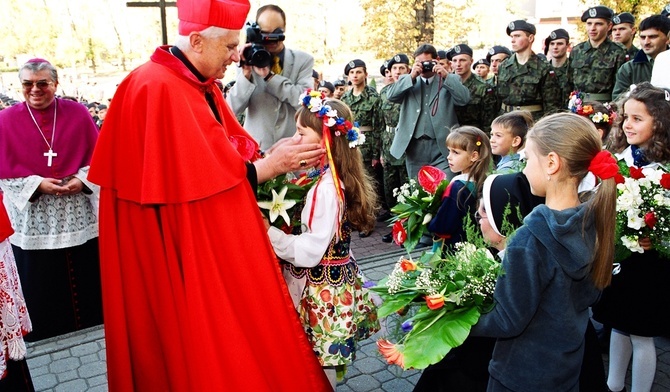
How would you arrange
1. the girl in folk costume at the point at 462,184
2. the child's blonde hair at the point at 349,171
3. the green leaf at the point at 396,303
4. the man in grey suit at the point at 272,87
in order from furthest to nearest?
the man in grey suit at the point at 272,87 < the girl in folk costume at the point at 462,184 < the child's blonde hair at the point at 349,171 < the green leaf at the point at 396,303

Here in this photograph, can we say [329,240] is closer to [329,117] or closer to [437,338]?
[329,117]

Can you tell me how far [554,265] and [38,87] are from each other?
4043 millimetres

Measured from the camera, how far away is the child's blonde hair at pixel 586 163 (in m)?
2.21

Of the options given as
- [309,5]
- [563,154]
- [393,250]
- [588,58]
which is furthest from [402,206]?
[309,5]

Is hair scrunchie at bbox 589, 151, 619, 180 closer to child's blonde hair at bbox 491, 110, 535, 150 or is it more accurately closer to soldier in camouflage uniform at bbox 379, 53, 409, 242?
child's blonde hair at bbox 491, 110, 535, 150

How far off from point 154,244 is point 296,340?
855mm

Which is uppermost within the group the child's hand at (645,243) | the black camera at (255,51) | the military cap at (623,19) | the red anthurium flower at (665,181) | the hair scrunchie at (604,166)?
the military cap at (623,19)

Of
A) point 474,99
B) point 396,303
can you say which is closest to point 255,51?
point 396,303

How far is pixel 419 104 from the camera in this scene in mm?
7062

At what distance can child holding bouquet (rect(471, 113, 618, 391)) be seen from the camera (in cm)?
216

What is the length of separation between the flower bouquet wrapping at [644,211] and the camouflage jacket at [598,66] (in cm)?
448

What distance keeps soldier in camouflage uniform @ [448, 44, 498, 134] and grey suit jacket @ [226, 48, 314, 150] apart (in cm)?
314

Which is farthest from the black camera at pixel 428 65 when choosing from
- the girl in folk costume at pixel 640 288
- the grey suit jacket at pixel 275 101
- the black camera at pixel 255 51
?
the girl in folk costume at pixel 640 288

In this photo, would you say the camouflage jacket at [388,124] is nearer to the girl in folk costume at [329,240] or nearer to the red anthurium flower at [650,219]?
the girl in folk costume at [329,240]
